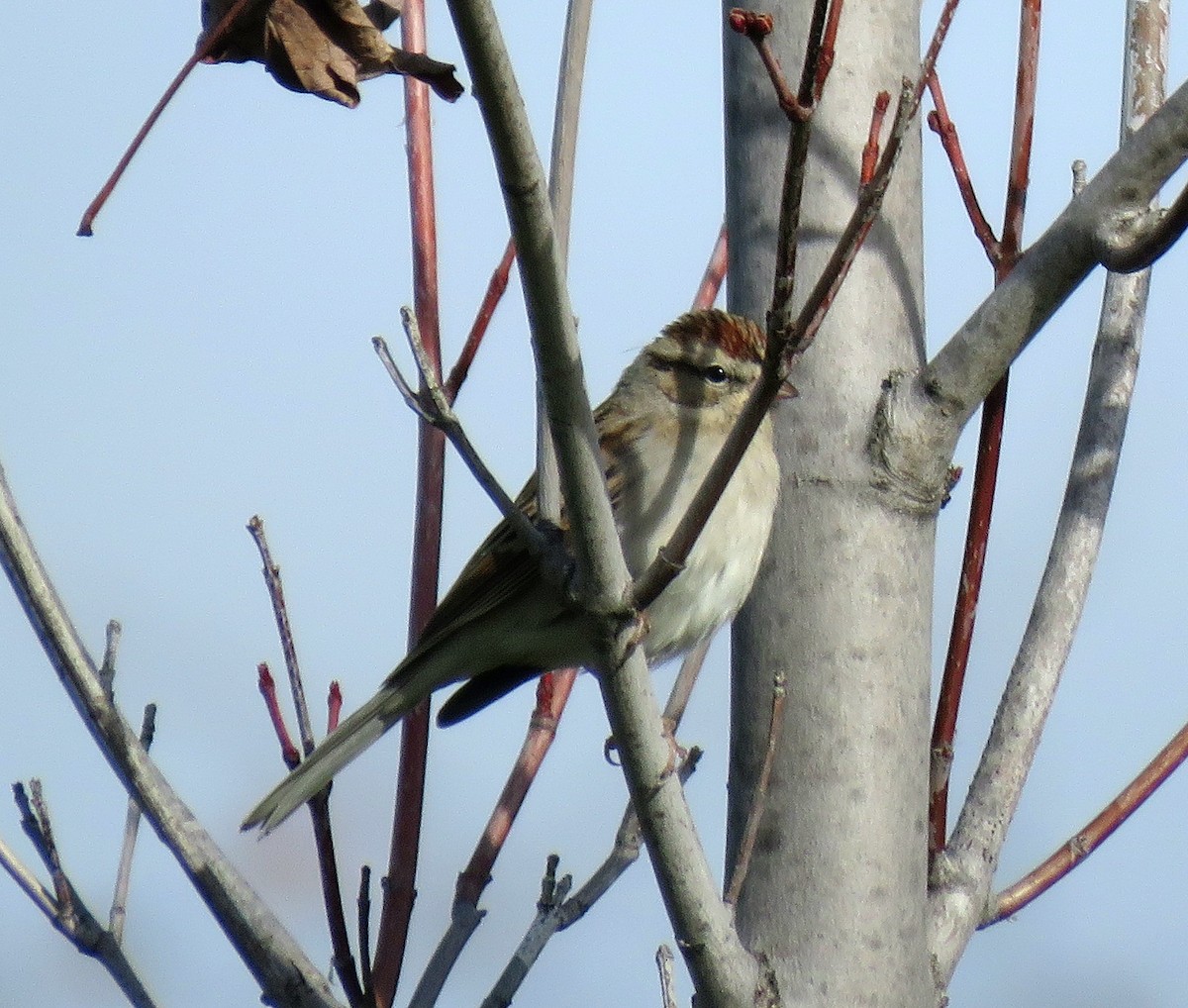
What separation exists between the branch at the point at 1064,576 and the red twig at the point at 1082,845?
1.6 inches

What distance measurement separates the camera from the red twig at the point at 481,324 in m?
2.10

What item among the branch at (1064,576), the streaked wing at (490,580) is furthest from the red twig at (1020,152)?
the streaked wing at (490,580)

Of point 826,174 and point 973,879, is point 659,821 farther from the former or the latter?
point 826,174

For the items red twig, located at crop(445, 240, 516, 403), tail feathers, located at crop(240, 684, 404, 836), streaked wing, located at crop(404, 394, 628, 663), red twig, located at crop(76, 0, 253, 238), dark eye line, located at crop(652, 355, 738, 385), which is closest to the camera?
red twig, located at crop(76, 0, 253, 238)

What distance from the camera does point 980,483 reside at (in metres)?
2.49

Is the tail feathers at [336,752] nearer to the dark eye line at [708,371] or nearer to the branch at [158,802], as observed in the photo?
the branch at [158,802]

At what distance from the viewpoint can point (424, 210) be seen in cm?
253

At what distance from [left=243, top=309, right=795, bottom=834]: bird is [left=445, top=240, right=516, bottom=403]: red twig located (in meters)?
0.63

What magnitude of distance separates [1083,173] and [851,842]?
48.5 inches

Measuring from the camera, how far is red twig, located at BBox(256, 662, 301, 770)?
2396 mm

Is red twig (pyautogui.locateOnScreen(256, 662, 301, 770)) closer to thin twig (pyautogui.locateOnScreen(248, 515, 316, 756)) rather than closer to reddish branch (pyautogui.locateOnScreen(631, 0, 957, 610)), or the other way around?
thin twig (pyautogui.locateOnScreen(248, 515, 316, 756))

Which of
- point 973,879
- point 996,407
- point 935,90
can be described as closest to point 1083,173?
point 935,90

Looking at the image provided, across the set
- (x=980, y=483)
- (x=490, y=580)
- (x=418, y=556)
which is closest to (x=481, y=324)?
(x=418, y=556)

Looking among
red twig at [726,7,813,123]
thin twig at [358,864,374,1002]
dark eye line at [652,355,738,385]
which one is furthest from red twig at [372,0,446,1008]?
dark eye line at [652,355,738,385]
